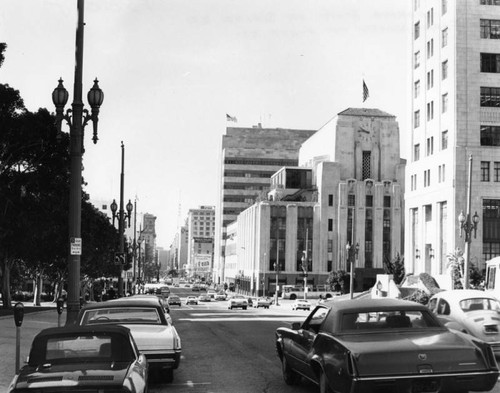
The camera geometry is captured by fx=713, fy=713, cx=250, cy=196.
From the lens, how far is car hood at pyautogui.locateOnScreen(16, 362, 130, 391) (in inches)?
286

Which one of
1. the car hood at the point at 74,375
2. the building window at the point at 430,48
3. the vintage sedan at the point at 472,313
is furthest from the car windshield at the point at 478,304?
the building window at the point at 430,48

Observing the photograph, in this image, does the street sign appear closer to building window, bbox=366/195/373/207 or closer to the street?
the street

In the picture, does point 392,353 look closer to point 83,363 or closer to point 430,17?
point 83,363

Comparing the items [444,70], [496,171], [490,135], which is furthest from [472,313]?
[444,70]

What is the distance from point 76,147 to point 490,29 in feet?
197

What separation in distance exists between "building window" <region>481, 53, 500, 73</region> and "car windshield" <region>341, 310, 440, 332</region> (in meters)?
62.7

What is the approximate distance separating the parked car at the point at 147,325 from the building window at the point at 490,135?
59166 millimetres

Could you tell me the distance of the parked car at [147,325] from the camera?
11648 millimetres

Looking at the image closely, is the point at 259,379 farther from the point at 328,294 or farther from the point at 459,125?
the point at 328,294

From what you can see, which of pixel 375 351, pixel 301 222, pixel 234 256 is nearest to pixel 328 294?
pixel 301 222

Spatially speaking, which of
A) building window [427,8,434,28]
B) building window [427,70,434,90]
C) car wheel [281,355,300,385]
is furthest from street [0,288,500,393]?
building window [427,8,434,28]

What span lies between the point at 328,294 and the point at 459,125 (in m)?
38.2

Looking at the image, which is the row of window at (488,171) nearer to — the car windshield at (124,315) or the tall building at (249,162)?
the car windshield at (124,315)

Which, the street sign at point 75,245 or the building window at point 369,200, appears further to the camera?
the building window at point 369,200
